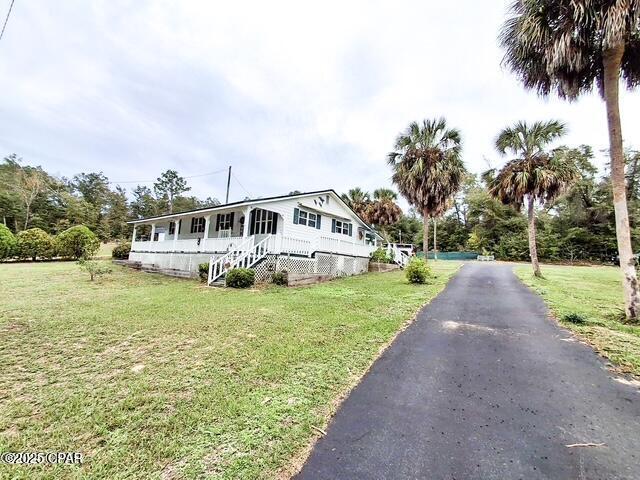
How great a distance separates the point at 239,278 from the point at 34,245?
21046 millimetres

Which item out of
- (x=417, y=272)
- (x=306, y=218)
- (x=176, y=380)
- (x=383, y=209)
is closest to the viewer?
(x=176, y=380)

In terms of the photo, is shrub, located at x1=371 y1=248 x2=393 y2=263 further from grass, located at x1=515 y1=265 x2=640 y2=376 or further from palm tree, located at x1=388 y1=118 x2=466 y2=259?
grass, located at x1=515 y1=265 x2=640 y2=376

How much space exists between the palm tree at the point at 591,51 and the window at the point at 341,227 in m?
13.0

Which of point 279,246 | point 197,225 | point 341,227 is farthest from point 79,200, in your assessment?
point 279,246

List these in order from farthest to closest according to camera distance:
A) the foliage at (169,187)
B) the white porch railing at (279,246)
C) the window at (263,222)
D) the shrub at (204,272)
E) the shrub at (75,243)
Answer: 1. the foliage at (169,187)
2. the shrub at (75,243)
3. the window at (263,222)
4. the white porch railing at (279,246)
5. the shrub at (204,272)

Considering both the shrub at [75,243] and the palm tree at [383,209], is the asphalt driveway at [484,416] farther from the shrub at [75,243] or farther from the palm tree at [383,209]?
the shrub at [75,243]

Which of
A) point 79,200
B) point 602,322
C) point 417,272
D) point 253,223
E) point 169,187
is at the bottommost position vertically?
point 602,322

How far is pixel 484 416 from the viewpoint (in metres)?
2.91

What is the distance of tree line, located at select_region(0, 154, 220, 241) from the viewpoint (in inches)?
1467

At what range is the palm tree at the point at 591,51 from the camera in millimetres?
6371

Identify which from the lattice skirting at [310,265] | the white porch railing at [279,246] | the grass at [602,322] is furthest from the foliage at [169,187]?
the grass at [602,322]

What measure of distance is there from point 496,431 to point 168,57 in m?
16.8

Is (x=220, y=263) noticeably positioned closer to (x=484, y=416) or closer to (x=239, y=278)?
(x=239, y=278)

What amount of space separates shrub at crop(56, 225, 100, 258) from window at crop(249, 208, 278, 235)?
15.0m
